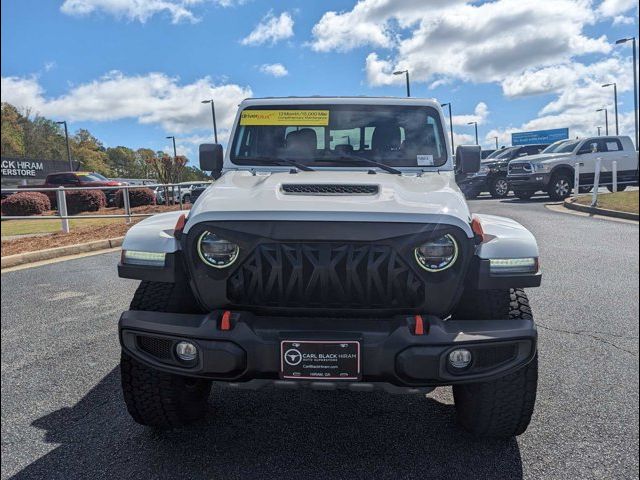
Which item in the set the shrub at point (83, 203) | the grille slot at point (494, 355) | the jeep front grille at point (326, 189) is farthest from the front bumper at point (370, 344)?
Result: the shrub at point (83, 203)

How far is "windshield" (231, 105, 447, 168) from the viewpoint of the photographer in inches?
135

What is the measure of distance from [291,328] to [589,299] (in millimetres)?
3874

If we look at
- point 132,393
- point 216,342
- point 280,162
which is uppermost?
point 280,162

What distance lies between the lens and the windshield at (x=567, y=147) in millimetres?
15597

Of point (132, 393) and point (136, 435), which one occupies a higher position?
point (132, 393)

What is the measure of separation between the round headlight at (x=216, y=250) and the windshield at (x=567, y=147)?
15.8m

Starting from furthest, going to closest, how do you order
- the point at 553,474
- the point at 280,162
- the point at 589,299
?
the point at 589,299 < the point at 280,162 < the point at 553,474

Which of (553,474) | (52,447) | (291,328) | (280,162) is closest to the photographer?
(291,328)

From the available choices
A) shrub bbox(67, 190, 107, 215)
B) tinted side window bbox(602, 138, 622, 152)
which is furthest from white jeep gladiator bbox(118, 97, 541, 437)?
tinted side window bbox(602, 138, 622, 152)

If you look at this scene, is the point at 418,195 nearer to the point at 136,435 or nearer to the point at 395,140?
the point at 395,140

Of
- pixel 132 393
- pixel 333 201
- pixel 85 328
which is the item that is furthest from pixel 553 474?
pixel 85 328

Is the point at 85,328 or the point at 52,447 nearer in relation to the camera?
the point at 52,447

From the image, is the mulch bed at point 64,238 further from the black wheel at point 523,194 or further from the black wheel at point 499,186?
the black wheel at point 499,186

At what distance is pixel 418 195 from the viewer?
2441mm
